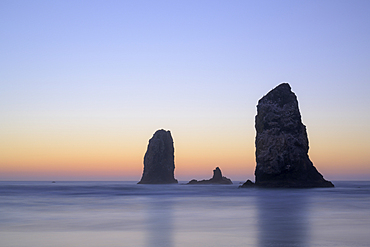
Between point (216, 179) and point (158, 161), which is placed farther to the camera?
point (216, 179)

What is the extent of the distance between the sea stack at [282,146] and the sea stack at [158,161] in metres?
81.5

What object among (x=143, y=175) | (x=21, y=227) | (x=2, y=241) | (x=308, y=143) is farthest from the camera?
(x=143, y=175)

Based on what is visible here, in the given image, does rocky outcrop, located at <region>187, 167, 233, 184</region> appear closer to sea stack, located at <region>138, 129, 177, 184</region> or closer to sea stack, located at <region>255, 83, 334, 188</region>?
sea stack, located at <region>138, 129, 177, 184</region>

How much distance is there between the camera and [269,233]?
51.3 feet

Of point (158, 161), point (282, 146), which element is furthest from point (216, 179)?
point (282, 146)

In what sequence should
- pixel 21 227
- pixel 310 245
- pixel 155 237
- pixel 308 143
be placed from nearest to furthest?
1. pixel 310 245
2. pixel 155 237
3. pixel 21 227
4. pixel 308 143

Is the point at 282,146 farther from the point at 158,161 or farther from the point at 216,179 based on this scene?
the point at 216,179

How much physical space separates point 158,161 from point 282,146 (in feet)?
289

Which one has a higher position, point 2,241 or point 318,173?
point 318,173

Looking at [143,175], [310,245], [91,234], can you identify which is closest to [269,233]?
[310,245]

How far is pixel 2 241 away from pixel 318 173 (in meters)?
72.5

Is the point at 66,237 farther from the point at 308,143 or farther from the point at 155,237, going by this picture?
the point at 308,143

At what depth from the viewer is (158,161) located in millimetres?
156875

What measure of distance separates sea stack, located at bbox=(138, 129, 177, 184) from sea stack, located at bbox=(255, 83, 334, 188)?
81.5 meters
